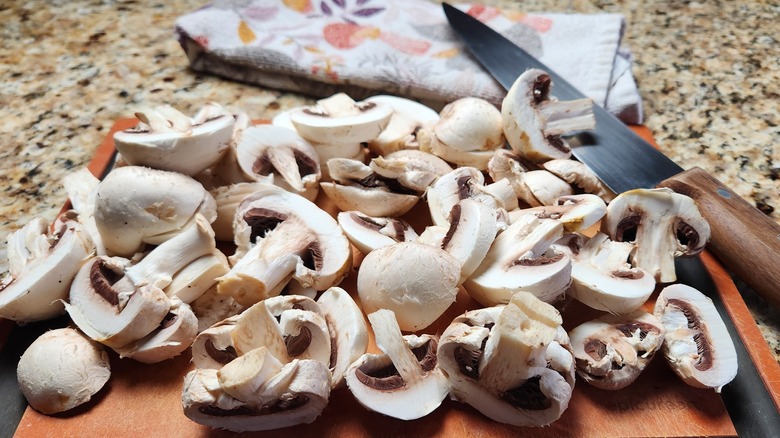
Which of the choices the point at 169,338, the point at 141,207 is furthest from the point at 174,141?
the point at 169,338

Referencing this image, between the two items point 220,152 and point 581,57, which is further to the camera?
point 581,57

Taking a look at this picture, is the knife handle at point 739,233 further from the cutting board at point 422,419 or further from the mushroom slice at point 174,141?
the mushroom slice at point 174,141

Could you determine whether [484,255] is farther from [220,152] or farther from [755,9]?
[755,9]

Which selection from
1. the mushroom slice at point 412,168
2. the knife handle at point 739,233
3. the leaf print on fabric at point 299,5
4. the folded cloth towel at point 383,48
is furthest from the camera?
the leaf print on fabric at point 299,5

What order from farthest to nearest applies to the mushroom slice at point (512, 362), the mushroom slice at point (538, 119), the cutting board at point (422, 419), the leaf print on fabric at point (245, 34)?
the leaf print on fabric at point (245, 34) → the mushroom slice at point (538, 119) → the cutting board at point (422, 419) → the mushroom slice at point (512, 362)

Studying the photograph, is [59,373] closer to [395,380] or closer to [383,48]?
[395,380]

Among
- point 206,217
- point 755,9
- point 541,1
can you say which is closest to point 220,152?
point 206,217

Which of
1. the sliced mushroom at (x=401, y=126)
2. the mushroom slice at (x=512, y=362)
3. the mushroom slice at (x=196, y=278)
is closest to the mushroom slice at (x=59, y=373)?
the mushroom slice at (x=196, y=278)
